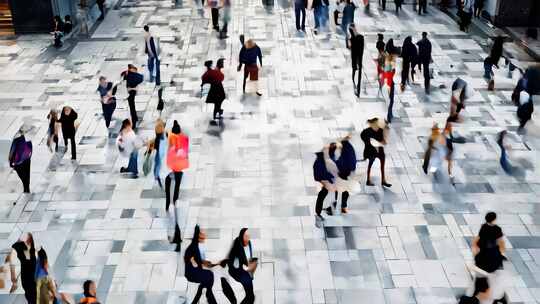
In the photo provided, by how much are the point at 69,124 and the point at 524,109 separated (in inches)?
418

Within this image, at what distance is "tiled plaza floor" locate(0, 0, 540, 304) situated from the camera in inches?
414

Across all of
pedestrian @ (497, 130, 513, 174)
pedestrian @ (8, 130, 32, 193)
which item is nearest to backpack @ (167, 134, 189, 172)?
pedestrian @ (8, 130, 32, 193)

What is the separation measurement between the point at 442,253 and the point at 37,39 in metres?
17.2

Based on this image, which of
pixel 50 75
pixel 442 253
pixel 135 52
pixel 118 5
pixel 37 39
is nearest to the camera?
pixel 442 253

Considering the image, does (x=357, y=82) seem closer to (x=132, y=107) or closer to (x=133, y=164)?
(x=132, y=107)

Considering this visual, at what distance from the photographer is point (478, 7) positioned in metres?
24.2

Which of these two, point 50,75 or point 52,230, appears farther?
point 50,75

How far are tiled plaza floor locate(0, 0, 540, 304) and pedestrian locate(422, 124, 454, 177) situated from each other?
0.35 metres

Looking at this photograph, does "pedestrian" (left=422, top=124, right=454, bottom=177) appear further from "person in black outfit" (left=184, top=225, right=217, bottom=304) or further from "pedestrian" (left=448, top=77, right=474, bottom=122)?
"person in black outfit" (left=184, top=225, right=217, bottom=304)

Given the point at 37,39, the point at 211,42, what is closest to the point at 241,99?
the point at 211,42

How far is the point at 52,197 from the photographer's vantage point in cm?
1293

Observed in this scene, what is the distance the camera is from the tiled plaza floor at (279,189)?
1052 centimetres

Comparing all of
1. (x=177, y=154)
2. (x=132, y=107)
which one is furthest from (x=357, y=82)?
(x=177, y=154)

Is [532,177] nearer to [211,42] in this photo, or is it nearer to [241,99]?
[241,99]
